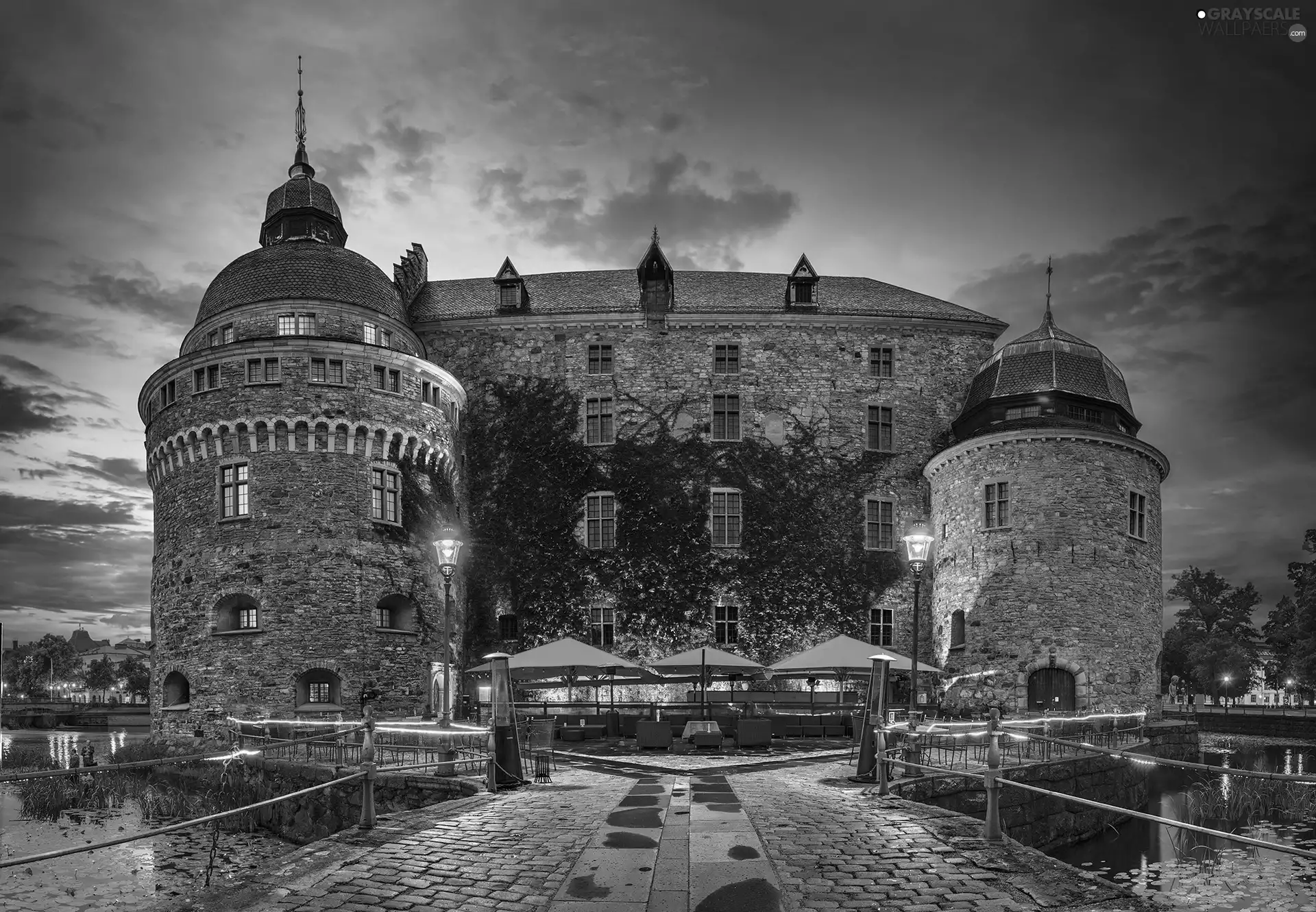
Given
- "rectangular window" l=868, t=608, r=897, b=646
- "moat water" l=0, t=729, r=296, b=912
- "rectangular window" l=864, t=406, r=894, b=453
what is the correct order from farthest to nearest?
"rectangular window" l=864, t=406, r=894, b=453, "rectangular window" l=868, t=608, r=897, b=646, "moat water" l=0, t=729, r=296, b=912

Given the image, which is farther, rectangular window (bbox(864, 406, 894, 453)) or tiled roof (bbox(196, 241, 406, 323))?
rectangular window (bbox(864, 406, 894, 453))

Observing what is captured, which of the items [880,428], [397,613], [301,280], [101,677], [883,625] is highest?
[301,280]

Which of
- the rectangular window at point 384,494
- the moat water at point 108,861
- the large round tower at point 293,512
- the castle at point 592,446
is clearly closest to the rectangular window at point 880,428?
the castle at point 592,446

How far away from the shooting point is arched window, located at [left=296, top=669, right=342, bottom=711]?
90.9 feet

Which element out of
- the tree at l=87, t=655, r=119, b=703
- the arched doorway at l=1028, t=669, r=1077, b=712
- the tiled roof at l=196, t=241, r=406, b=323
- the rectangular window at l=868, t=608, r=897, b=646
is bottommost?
the tree at l=87, t=655, r=119, b=703

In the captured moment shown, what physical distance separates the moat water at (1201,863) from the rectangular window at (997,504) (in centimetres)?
812

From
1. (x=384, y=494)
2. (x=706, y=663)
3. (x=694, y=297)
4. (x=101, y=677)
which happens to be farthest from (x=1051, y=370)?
(x=101, y=677)

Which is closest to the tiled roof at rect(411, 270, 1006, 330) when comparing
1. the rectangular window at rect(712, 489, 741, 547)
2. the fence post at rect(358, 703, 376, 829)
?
the rectangular window at rect(712, 489, 741, 547)

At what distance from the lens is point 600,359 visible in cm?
3581

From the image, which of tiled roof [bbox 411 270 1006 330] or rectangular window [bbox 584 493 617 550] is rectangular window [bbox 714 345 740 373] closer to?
tiled roof [bbox 411 270 1006 330]

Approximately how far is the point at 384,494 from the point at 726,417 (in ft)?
40.0

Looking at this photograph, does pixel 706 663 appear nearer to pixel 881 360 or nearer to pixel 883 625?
pixel 883 625

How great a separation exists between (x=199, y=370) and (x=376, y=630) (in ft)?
30.3

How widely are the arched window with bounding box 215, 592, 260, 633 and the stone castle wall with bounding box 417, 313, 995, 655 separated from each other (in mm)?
10796
